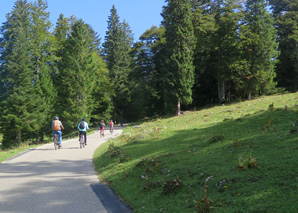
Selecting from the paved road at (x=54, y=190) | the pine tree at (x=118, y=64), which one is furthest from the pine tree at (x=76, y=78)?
the paved road at (x=54, y=190)

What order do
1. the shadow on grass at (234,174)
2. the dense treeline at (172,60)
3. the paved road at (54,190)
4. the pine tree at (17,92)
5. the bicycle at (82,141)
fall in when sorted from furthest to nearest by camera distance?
the dense treeline at (172,60) < the pine tree at (17,92) < the bicycle at (82,141) < the paved road at (54,190) < the shadow on grass at (234,174)

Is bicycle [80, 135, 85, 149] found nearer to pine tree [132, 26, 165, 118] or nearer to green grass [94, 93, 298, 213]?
green grass [94, 93, 298, 213]

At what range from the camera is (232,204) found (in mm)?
4168

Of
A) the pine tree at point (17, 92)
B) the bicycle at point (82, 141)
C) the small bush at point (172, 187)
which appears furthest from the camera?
the pine tree at point (17, 92)

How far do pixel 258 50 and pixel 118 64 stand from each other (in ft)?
98.8

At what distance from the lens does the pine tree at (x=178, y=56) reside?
33844mm

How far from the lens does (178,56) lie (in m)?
34.1

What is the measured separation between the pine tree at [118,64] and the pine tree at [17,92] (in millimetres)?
21023

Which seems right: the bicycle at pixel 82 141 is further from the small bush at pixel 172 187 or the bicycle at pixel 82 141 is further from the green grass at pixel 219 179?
the small bush at pixel 172 187

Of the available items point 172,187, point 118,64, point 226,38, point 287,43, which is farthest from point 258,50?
point 172,187

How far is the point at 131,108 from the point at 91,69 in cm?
2335

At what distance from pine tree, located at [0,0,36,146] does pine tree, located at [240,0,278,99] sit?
92.3 ft

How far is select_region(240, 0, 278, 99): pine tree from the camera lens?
32.7 meters

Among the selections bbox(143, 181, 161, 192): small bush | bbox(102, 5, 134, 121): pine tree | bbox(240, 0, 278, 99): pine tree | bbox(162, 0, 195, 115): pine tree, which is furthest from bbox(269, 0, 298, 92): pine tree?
bbox(143, 181, 161, 192): small bush
